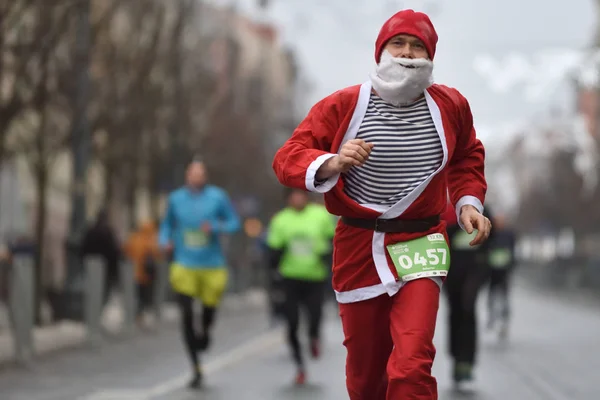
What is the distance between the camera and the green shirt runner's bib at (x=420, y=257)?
5.96 metres

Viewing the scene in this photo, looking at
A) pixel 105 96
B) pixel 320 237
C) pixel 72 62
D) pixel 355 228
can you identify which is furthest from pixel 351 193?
pixel 105 96

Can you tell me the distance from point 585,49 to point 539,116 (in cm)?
9971

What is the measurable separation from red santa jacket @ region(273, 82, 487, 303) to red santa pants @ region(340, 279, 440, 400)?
8 cm

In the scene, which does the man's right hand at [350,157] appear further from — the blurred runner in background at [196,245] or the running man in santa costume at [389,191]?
the blurred runner in background at [196,245]

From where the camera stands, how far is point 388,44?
597 cm

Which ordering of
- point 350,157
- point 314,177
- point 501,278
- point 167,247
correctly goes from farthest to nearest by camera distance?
point 501,278, point 167,247, point 314,177, point 350,157

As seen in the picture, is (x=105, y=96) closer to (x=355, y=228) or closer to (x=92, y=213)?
(x=355, y=228)

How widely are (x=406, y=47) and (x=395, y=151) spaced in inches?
17.8

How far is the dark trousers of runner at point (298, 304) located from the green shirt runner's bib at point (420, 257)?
24.0 feet

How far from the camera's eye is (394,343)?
19.3 ft

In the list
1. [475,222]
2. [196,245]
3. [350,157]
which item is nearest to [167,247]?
[196,245]

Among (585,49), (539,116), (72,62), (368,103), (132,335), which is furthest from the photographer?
(539,116)

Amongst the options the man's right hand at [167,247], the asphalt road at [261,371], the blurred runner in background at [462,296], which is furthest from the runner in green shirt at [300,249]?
the blurred runner in background at [462,296]

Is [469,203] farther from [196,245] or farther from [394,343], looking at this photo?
[196,245]
